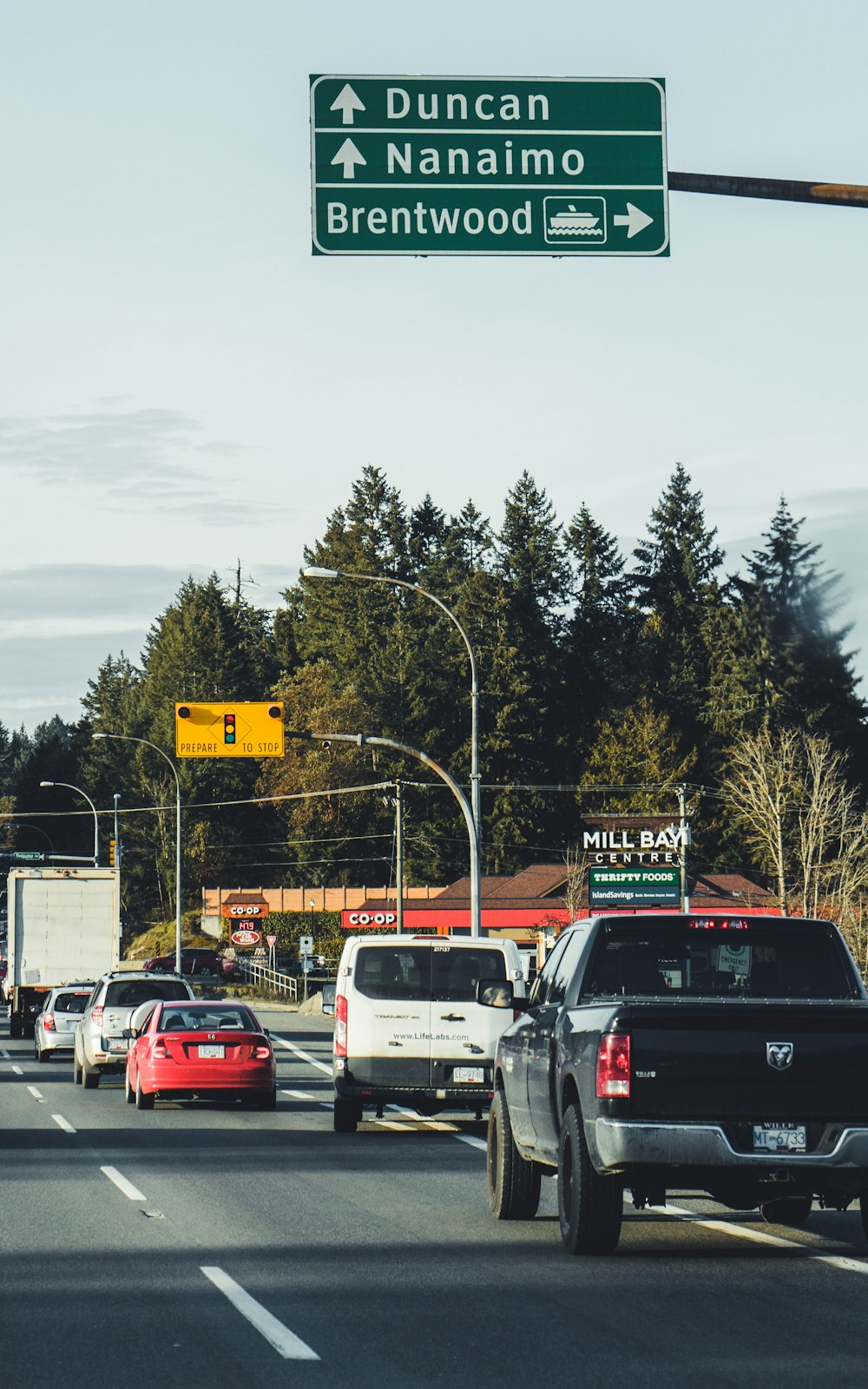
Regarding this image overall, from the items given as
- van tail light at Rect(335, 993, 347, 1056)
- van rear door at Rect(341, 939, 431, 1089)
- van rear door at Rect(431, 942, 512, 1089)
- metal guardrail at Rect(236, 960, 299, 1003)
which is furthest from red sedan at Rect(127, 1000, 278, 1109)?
metal guardrail at Rect(236, 960, 299, 1003)

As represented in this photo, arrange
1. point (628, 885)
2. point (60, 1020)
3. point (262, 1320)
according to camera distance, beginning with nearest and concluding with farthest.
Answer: point (262, 1320), point (60, 1020), point (628, 885)

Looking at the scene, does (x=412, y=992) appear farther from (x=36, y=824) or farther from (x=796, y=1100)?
(x=36, y=824)

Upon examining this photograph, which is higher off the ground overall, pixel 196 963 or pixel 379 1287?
pixel 196 963

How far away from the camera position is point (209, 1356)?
860cm

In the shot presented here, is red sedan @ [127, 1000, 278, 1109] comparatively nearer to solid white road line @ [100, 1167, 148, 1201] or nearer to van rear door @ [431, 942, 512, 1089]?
→ van rear door @ [431, 942, 512, 1089]

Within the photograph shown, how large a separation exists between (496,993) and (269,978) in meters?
65.0

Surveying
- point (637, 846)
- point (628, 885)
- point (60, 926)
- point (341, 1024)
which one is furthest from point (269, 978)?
point (341, 1024)

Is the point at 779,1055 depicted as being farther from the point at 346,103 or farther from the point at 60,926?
the point at 60,926

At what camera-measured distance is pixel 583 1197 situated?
11.3 m

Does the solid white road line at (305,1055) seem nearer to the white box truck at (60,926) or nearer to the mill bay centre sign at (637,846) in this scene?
the white box truck at (60,926)

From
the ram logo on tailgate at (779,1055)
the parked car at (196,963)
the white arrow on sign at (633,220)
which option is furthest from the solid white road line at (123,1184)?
the parked car at (196,963)

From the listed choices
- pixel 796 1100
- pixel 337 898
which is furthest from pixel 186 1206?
pixel 337 898

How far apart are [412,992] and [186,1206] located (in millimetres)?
6959

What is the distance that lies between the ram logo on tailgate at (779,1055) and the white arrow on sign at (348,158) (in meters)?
5.63
